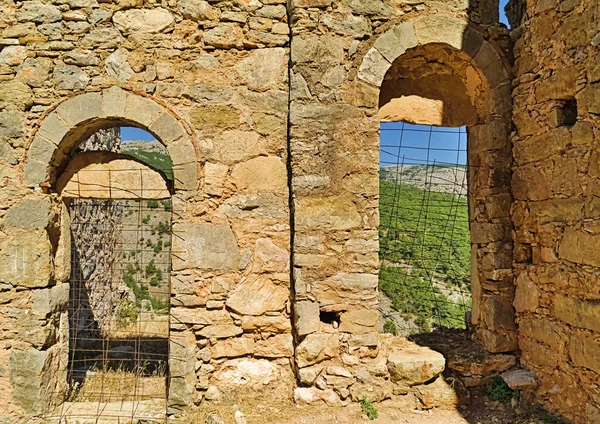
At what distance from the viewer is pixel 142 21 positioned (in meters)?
3.94

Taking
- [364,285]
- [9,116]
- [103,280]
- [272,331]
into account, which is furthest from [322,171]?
[103,280]

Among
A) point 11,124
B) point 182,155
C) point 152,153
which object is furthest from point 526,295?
point 152,153

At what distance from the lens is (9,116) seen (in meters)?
3.86

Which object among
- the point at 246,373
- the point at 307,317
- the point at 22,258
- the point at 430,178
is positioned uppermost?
the point at 430,178

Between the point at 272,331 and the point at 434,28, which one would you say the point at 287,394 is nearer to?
the point at 272,331

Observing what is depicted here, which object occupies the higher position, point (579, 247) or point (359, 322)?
point (579, 247)

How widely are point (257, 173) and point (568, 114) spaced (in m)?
2.72

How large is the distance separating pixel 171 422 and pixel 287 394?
102cm

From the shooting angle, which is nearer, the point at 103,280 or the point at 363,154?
the point at 363,154

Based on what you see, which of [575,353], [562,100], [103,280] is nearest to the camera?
[575,353]

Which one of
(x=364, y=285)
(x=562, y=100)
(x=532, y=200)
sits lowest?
(x=364, y=285)

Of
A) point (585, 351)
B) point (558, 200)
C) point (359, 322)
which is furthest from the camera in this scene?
point (359, 322)

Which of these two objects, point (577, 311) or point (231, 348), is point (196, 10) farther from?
point (577, 311)

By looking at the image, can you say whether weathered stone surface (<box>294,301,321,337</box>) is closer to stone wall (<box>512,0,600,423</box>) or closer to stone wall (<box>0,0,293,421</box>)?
stone wall (<box>0,0,293,421</box>)
